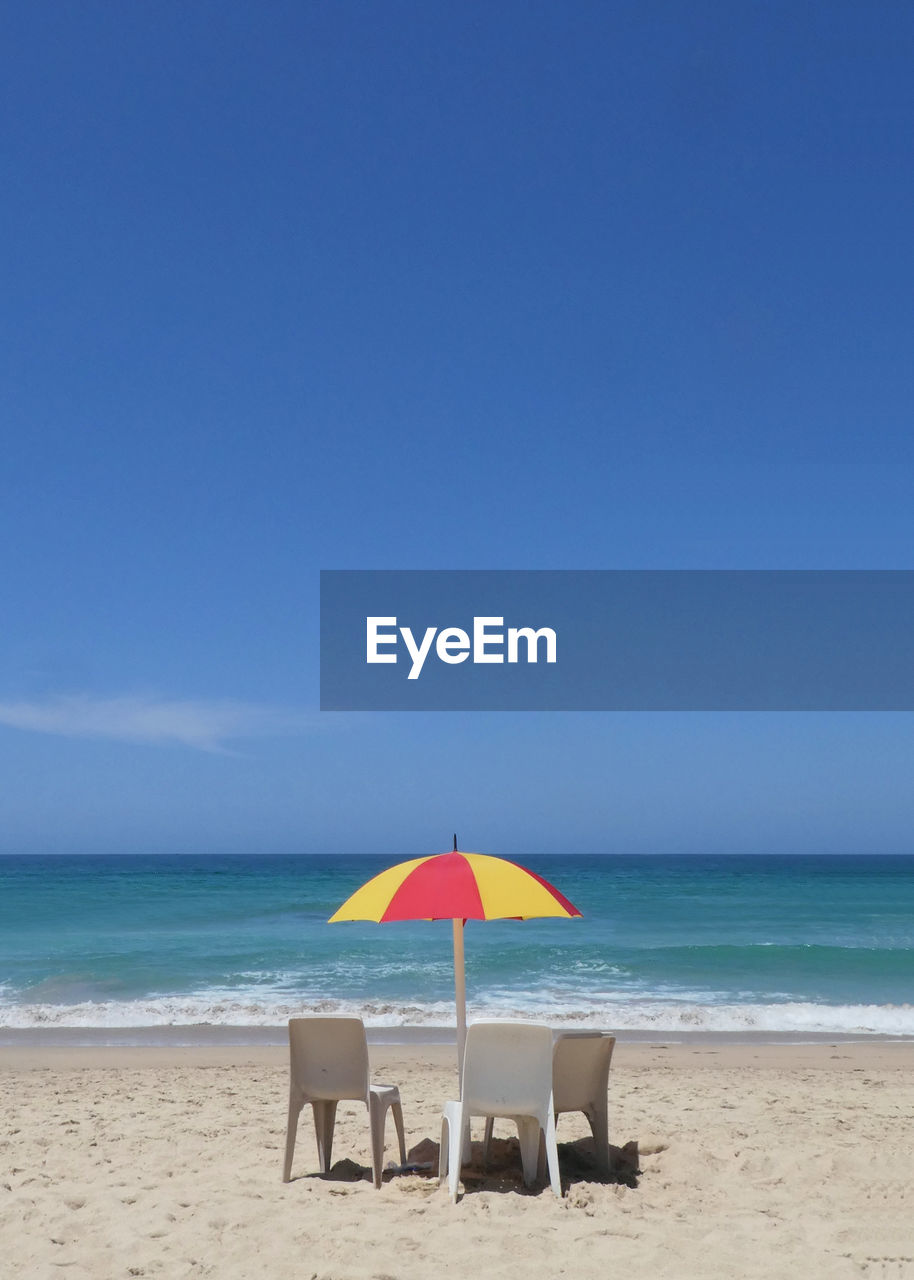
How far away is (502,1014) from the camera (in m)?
13.5

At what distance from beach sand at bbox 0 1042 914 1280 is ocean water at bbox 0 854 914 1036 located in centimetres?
542

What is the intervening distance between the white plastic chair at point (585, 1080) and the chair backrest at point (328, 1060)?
811 mm

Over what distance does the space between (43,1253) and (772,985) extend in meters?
14.5

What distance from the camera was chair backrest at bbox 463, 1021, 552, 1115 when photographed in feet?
17.0

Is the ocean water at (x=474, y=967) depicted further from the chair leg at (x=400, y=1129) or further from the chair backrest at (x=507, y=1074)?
the chair backrest at (x=507, y=1074)

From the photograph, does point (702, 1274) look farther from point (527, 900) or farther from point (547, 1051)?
point (527, 900)

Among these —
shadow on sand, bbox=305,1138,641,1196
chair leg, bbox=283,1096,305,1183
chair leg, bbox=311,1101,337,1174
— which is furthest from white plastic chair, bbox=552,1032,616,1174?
chair leg, bbox=283,1096,305,1183

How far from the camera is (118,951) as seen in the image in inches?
863

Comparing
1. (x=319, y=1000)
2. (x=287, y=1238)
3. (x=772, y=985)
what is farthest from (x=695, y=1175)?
(x=772, y=985)

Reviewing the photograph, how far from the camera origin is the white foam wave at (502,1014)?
42.5 ft

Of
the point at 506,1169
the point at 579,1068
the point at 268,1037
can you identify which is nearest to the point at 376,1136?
the point at 506,1169

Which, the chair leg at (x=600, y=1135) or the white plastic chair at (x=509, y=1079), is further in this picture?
the chair leg at (x=600, y=1135)

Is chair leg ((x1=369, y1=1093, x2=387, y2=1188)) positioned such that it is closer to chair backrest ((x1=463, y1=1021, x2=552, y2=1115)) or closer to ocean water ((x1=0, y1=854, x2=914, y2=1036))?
chair backrest ((x1=463, y1=1021, x2=552, y2=1115))

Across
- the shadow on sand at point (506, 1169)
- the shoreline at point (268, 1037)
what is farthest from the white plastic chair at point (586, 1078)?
the shoreline at point (268, 1037)
